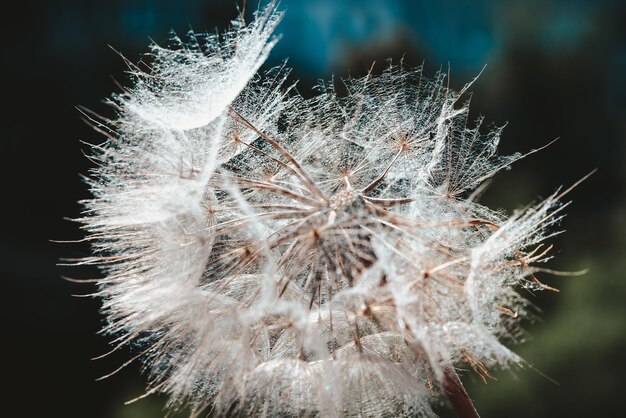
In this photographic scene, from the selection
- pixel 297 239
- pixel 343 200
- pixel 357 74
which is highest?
pixel 357 74

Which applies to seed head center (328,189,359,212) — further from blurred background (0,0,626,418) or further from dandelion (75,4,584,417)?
blurred background (0,0,626,418)

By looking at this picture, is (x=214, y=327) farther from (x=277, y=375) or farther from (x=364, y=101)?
(x=364, y=101)

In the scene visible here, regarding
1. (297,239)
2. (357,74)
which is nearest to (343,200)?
(297,239)

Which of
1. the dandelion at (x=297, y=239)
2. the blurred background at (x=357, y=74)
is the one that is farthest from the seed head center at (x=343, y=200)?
the blurred background at (x=357, y=74)

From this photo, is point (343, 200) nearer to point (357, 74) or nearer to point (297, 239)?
point (297, 239)

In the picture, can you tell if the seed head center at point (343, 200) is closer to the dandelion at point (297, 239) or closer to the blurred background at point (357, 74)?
the dandelion at point (297, 239)
